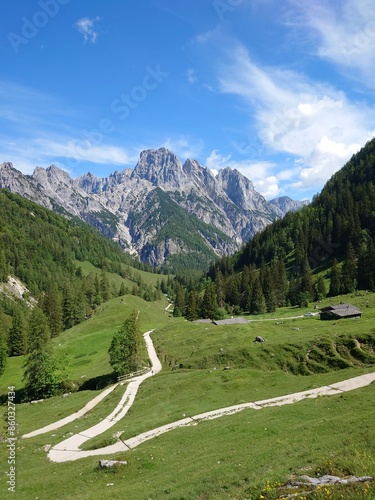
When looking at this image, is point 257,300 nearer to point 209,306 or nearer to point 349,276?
point 209,306

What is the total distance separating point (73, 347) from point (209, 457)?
94800 millimetres

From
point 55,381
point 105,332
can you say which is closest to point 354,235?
point 105,332

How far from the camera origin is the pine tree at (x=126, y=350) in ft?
226

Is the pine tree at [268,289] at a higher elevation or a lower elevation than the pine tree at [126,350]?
higher

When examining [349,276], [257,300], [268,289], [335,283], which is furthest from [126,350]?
[349,276]

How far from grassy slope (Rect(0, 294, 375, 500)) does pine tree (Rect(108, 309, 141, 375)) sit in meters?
8.71

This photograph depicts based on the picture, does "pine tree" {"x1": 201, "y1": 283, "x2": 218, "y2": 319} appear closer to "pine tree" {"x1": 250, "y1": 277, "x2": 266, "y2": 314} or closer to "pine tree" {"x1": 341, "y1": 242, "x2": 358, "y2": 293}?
"pine tree" {"x1": 250, "y1": 277, "x2": 266, "y2": 314}

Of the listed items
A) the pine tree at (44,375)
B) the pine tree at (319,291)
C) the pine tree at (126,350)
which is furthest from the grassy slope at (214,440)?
the pine tree at (319,291)

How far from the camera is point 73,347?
361 feet

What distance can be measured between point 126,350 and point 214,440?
43242 millimetres

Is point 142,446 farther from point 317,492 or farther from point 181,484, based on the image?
point 317,492

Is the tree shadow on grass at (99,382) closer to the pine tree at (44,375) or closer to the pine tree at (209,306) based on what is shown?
the pine tree at (44,375)

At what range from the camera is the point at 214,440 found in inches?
1145

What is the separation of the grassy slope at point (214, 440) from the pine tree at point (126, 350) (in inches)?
343
